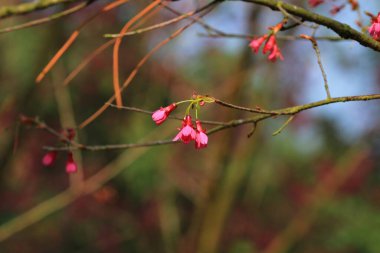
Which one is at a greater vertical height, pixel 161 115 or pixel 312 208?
pixel 312 208

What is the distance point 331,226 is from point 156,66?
2925mm

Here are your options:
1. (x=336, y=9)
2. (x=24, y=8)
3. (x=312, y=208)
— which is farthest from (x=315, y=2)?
(x=312, y=208)

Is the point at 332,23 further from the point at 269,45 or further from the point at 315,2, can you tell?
the point at 315,2

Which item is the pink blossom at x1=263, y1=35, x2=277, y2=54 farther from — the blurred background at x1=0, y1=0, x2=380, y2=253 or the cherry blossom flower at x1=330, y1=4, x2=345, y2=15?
the blurred background at x1=0, y1=0, x2=380, y2=253

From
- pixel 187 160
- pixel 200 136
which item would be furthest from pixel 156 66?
pixel 200 136

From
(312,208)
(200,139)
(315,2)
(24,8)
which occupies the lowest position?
(200,139)

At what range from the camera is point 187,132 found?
3.16ft

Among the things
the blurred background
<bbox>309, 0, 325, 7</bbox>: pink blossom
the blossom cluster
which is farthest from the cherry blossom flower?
the blurred background

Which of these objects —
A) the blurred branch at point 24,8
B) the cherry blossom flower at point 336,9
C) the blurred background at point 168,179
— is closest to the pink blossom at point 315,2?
the cherry blossom flower at point 336,9

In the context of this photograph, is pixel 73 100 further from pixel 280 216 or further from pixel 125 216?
pixel 280 216

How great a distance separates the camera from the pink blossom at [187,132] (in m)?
0.96

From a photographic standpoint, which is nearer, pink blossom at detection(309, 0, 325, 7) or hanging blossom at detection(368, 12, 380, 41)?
hanging blossom at detection(368, 12, 380, 41)

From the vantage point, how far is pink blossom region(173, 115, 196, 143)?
0.96 meters

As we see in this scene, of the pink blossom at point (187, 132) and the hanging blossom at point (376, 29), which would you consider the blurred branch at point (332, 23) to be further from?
the pink blossom at point (187, 132)
